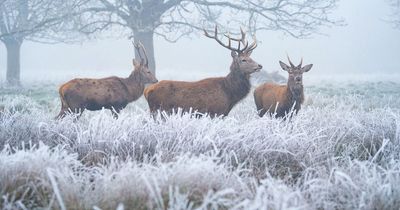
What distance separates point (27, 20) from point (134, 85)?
907 centimetres

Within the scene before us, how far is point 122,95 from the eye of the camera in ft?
24.0

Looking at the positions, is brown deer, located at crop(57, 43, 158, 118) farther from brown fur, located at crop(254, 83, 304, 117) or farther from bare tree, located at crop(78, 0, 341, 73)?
bare tree, located at crop(78, 0, 341, 73)

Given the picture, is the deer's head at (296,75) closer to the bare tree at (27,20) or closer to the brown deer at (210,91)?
the brown deer at (210,91)

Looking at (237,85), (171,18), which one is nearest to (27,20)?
(171,18)

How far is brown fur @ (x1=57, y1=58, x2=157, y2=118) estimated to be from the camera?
7023 mm

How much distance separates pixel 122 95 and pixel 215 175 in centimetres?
383

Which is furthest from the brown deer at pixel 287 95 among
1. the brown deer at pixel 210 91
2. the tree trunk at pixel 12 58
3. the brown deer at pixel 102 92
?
the tree trunk at pixel 12 58

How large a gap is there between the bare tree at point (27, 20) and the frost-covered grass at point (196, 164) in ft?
25.1

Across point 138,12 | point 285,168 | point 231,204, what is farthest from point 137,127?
point 138,12

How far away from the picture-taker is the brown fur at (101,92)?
7.02 meters

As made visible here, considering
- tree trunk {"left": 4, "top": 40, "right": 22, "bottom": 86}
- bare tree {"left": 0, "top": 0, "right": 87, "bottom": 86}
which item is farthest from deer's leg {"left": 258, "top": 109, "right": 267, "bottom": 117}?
tree trunk {"left": 4, "top": 40, "right": 22, "bottom": 86}

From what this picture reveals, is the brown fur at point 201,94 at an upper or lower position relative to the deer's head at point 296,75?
lower

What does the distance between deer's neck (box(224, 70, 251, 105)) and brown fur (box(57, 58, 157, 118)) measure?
1.37 m

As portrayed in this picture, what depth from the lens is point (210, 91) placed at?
6.59m
